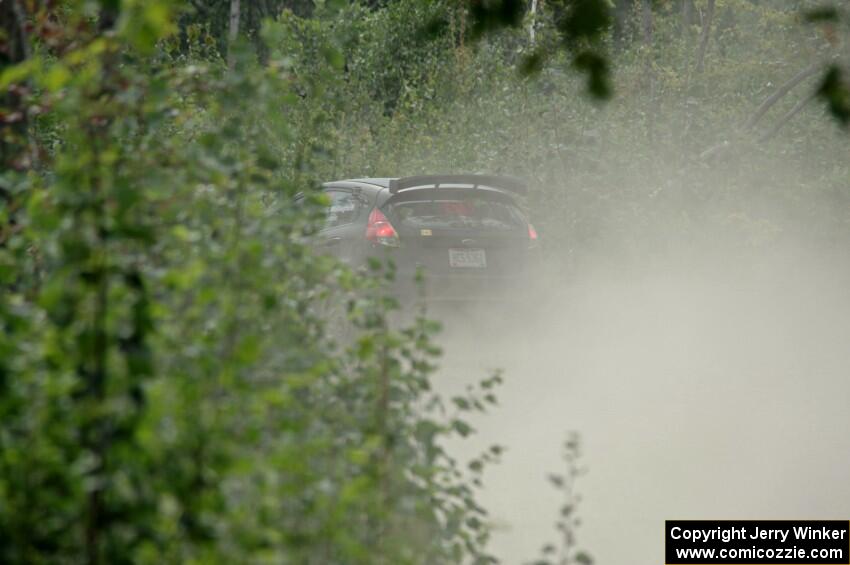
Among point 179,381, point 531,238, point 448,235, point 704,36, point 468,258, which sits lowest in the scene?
point 179,381

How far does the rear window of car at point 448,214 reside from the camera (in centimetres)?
1369

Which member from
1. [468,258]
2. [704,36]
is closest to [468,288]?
[468,258]

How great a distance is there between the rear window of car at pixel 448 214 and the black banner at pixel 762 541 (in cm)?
633

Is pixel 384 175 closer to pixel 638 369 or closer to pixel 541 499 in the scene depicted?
pixel 638 369

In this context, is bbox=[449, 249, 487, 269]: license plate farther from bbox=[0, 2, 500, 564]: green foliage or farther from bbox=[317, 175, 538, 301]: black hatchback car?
bbox=[0, 2, 500, 564]: green foliage

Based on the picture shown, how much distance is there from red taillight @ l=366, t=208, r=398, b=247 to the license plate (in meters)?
0.55

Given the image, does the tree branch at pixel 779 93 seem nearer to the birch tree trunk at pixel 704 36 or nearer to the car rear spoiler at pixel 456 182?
the birch tree trunk at pixel 704 36

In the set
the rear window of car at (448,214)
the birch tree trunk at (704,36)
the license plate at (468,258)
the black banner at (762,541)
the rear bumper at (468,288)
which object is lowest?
the black banner at (762,541)

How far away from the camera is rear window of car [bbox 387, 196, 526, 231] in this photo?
13.7 meters

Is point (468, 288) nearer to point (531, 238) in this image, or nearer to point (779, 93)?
point (531, 238)

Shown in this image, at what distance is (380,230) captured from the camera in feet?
44.8

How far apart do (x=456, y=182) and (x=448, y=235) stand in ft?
1.63

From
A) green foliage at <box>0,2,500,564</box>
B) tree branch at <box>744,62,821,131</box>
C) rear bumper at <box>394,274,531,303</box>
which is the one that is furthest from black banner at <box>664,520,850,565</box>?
tree branch at <box>744,62,821,131</box>

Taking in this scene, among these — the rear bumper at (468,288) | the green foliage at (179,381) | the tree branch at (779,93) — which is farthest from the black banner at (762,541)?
the tree branch at (779,93)
